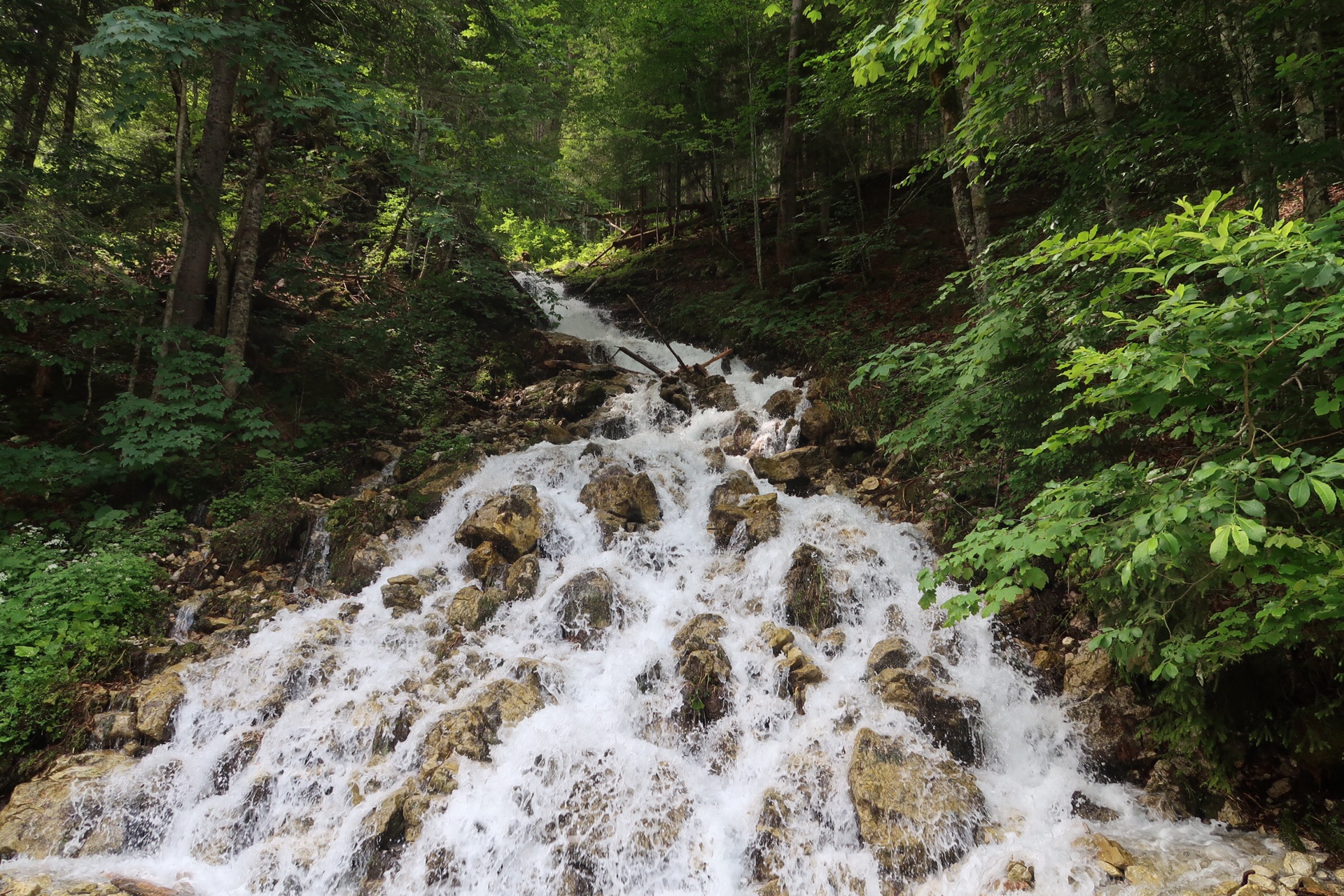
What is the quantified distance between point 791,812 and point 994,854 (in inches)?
53.9

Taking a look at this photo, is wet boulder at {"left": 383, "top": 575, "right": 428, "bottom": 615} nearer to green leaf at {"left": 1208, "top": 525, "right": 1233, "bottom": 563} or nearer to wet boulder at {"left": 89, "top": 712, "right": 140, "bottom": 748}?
wet boulder at {"left": 89, "top": 712, "right": 140, "bottom": 748}

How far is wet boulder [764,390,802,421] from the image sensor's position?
9.94m

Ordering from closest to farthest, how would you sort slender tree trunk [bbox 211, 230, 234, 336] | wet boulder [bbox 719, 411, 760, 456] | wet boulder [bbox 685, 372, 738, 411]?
slender tree trunk [bbox 211, 230, 234, 336] → wet boulder [bbox 719, 411, 760, 456] → wet boulder [bbox 685, 372, 738, 411]


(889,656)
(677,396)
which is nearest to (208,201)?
(677,396)

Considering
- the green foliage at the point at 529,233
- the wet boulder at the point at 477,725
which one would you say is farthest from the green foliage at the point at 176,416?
the green foliage at the point at 529,233

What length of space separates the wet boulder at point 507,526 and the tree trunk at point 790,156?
9.26m

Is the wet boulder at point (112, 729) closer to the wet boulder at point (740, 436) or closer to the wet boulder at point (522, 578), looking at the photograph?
the wet boulder at point (522, 578)

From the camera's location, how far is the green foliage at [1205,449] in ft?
6.50

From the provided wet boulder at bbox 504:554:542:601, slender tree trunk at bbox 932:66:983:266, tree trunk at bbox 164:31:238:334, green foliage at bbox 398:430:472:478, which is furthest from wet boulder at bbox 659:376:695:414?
tree trunk at bbox 164:31:238:334

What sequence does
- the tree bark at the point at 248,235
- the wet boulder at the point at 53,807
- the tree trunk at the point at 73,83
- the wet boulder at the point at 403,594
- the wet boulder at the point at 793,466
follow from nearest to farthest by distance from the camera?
the wet boulder at the point at 53,807
the wet boulder at the point at 403,594
the tree trunk at the point at 73,83
the tree bark at the point at 248,235
the wet boulder at the point at 793,466

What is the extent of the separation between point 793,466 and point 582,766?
16.7ft

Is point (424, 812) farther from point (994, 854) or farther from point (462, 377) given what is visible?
point (462, 377)

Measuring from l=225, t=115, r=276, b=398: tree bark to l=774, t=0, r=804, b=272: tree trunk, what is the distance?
9.28 metres

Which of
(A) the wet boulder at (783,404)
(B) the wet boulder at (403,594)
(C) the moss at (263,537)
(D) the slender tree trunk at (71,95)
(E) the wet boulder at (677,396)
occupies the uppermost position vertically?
(D) the slender tree trunk at (71,95)
